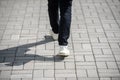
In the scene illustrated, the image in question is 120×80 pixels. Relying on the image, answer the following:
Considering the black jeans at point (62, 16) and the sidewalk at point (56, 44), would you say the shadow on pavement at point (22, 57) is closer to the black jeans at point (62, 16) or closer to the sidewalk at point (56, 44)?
the sidewalk at point (56, 44)

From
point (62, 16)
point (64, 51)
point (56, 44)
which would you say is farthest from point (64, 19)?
point (56, 44)

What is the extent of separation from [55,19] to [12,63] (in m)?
1.09

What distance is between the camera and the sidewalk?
12.8ft

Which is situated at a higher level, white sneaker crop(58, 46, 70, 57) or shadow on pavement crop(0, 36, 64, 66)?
white sneaker crop(58, 46, 70, 57)

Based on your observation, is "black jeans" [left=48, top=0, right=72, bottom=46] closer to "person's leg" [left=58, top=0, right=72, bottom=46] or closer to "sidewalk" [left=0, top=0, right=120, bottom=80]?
"person's leg" [left=58, top=0, right=72, bottom=46]

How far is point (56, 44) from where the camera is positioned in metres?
4.61

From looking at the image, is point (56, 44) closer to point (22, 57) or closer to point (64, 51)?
point (64, 51)

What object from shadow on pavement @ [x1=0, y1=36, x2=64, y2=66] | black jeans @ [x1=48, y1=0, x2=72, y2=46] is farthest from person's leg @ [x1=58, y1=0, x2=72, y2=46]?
shadow on pavement @ [x1=0, y1=36, x2=64, y2=66]

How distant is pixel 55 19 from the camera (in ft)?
14.6

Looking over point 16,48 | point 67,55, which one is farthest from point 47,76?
point 16,48

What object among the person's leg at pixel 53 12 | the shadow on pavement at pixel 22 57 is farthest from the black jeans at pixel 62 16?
the shadow on pavement at pixel 22 57

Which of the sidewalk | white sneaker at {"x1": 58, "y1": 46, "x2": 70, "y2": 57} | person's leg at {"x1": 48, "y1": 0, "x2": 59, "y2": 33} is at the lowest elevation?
the sidewalk

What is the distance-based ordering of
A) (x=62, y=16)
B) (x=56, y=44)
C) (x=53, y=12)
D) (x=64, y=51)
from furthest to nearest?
(x=56, y=44) → (x=53, y=12) → (x=64, y=51) → (x=62, y=16)

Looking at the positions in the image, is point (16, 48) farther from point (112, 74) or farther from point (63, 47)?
point (112, 74)
